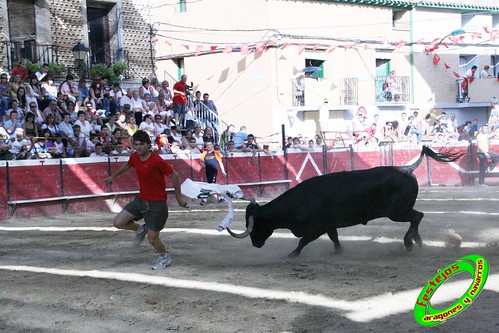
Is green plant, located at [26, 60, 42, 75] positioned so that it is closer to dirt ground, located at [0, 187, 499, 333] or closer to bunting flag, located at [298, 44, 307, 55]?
dirt ground, located at [0, 187, 499, 333]

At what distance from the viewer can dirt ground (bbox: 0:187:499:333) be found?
6078 millimetres

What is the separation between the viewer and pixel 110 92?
63.0 feet

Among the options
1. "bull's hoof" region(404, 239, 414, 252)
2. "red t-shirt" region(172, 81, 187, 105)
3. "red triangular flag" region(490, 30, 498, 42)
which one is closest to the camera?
"bull's hoof" region(404, 239, 414, 252)

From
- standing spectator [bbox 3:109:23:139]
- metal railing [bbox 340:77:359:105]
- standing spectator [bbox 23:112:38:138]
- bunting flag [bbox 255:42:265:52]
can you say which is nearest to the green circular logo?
standing spectator [bbox 3:109:23:139]

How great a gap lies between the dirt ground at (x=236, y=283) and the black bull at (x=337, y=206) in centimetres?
35

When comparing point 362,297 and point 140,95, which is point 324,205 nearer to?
point 362,297

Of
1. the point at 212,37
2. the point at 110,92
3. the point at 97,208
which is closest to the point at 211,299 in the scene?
the point at 97,208

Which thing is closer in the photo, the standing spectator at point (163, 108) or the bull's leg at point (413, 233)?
the bull's leg at point (413, 233)

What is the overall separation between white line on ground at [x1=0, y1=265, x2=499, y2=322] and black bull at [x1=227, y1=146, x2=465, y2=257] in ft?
4.42

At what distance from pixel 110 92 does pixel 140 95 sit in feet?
3.28

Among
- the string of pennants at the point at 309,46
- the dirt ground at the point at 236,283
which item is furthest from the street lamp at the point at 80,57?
the dirt ground at the point at 236,283

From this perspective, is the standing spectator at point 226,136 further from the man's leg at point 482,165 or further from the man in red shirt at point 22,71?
the man's leg at point 482,165

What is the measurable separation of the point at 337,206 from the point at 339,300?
7.51ft

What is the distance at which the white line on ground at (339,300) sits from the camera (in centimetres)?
621
